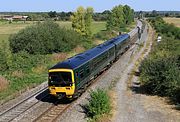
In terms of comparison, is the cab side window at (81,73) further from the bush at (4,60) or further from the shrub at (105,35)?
the shrub at (105,35)

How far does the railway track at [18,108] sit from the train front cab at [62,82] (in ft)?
6.28

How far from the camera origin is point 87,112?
19859 mm

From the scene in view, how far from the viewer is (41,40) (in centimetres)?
4531

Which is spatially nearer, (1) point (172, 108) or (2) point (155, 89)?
(1) point (172, 108)

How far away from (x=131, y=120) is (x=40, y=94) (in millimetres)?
8935

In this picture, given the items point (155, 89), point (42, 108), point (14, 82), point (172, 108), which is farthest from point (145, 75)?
point (14, 82)

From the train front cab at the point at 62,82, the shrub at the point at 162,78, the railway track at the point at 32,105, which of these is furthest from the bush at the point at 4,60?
the shrub at the point at 162,78

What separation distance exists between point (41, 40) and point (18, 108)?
2462 cm

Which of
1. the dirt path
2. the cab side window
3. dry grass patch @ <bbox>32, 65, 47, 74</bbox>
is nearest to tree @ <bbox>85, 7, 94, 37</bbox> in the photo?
dry grass patch @ <bbox>32, 65, 47, 74</bbox>

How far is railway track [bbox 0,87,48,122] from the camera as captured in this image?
771 inches

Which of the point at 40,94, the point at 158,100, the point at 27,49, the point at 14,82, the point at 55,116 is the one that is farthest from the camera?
the point at 27,49

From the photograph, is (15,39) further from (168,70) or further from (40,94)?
(168,70)

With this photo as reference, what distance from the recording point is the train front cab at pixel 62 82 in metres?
21.2

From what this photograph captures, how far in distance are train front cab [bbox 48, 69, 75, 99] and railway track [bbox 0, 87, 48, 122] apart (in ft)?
6.28
